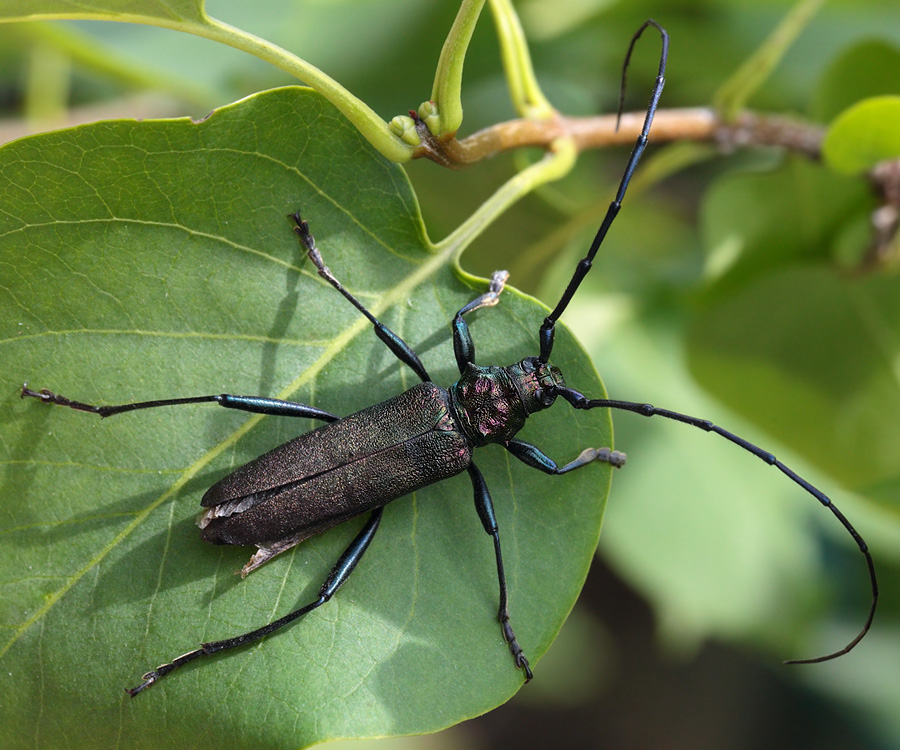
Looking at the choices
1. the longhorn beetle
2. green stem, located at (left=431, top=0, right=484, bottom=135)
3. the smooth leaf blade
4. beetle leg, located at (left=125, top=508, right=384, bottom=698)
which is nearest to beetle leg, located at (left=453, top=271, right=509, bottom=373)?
the longhorn beetle

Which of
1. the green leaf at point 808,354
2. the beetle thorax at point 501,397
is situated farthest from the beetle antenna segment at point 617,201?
the green leaf at point 808,354

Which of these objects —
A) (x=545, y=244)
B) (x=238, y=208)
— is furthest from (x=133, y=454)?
(x=545, y=244)

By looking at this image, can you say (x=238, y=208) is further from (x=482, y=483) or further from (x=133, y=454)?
(x=482, y=483)

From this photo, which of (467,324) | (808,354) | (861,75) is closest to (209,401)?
(467,324)

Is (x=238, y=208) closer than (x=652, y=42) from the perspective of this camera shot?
Yes

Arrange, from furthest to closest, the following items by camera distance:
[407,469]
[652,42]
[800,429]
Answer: [652,42] → [800,429] → [407,469]
